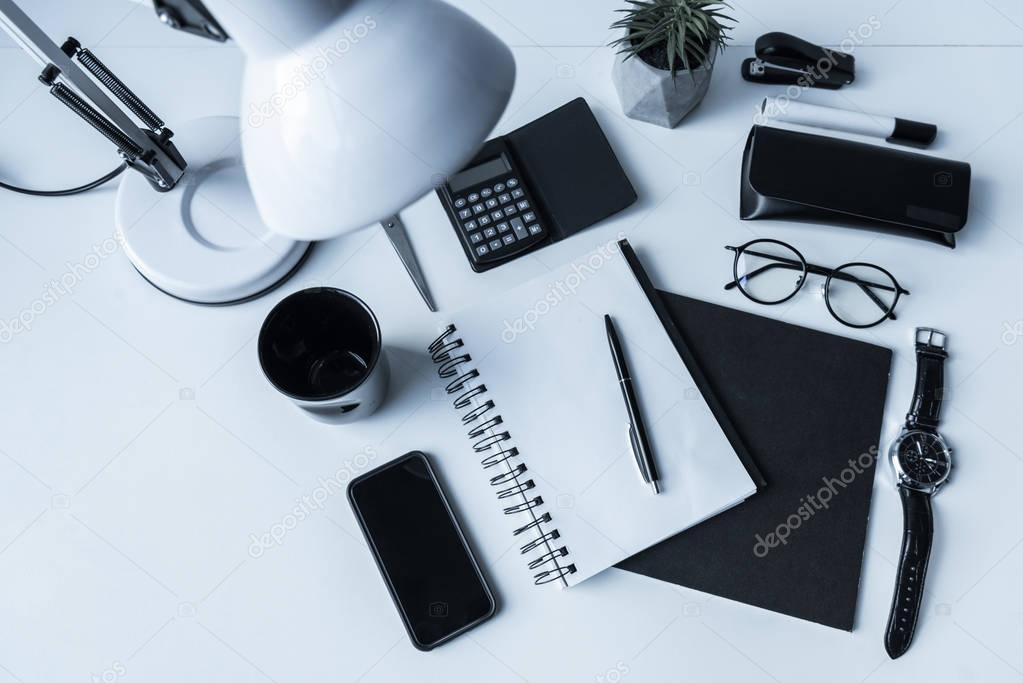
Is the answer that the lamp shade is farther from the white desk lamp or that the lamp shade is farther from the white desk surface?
A: the white desk surface

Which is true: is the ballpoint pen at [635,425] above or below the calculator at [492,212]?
below

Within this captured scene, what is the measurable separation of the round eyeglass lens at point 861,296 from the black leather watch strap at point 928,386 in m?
0.05

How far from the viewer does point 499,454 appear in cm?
77

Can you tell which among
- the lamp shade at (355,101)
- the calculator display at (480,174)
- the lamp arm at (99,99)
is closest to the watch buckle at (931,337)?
the calculator display at (480,174)

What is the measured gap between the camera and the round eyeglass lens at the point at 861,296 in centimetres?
81

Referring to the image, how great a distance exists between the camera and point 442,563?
0.75 metres

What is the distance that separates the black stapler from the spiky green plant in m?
0.08

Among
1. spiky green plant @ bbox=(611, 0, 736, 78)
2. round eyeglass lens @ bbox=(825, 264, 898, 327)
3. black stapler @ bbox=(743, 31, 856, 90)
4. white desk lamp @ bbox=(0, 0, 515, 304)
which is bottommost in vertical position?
round eyeglass lens @ bbox=(825, 264, 898, 327)

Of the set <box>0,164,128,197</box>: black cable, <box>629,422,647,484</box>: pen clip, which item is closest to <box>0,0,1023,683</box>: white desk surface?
<box>0,164,128,197</box>: black cable

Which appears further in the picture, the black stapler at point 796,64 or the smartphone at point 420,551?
the black stapler at point 796,64

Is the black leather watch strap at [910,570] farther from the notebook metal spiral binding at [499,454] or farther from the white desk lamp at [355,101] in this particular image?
the white desk lamp at [355,101]

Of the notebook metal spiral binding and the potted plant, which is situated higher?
the potted plant

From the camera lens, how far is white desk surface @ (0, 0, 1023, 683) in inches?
29.3

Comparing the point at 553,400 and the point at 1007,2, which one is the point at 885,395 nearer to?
the point at 553,400
